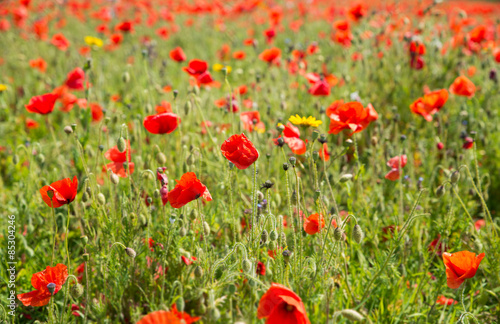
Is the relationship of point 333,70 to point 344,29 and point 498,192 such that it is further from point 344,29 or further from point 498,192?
point 498,192

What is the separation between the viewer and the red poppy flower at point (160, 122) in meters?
1.84

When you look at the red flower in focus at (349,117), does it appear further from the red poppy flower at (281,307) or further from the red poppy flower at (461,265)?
the red poppy flower at (281,307)

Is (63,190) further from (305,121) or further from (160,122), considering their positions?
(305,121)

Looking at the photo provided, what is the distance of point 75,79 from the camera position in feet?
9.28

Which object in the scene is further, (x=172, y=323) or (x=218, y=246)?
(x=218, y=246)

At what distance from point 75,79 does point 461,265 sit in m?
2.59

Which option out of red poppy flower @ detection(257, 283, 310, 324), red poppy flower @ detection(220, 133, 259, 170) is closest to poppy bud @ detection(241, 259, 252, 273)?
red poppy flower @ detection(257, 283, 310, 324)

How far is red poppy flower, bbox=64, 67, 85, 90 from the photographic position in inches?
110

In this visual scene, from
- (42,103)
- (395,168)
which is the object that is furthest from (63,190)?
(395,168)

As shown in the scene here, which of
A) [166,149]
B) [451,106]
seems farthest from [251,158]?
[451,106]

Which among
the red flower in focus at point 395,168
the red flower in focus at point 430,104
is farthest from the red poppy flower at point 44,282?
the red flower in focus at point 430,104

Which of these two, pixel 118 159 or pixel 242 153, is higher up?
pixel 242 153

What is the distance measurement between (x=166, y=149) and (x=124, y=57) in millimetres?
3877

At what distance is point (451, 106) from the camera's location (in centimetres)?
351
